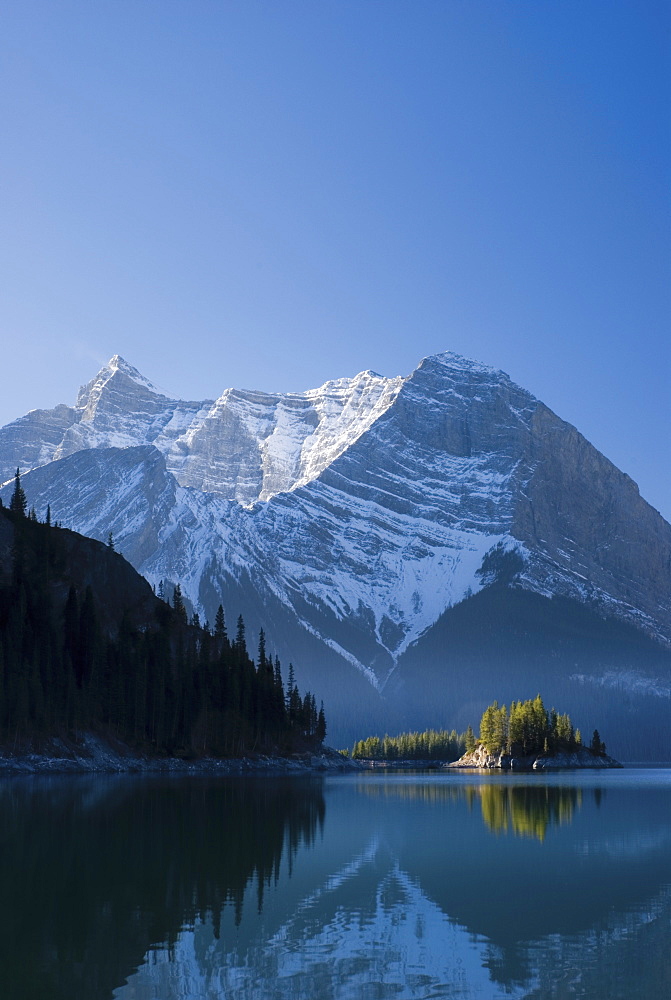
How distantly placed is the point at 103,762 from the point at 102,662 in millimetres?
18599

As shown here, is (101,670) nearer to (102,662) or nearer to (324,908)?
(102,662)

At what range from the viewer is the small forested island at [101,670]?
135 m

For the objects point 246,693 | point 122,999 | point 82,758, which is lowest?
point 122,999

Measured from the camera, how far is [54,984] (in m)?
26.8

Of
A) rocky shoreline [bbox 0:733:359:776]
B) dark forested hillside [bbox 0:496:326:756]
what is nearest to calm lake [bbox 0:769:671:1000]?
rocky shoreline [bbox 0:733:359:776]

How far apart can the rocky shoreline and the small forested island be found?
35 centimetres

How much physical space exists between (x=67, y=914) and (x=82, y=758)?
10578 centimetres

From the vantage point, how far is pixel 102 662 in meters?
154

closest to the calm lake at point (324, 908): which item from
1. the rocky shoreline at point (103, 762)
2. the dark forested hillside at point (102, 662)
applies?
the rocky shoreline at point (103, 762)

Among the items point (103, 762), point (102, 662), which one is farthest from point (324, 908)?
point (102, 662)

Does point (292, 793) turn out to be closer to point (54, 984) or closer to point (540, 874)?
point (540, 874)

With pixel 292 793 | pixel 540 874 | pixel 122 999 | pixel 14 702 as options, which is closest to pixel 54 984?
pixel 122 999

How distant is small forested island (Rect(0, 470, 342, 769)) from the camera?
13488cm

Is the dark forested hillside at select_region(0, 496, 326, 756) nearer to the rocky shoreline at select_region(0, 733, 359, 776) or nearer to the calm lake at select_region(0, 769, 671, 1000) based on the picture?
the rocky shoreline at select_region(0, 733, 359, 776)
